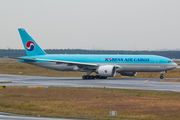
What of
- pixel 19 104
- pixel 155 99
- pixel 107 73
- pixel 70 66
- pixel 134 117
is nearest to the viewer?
pixel 134 117

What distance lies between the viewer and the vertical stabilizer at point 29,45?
55.9 meters

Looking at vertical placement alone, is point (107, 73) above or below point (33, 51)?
below

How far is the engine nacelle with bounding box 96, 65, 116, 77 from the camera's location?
161 feet

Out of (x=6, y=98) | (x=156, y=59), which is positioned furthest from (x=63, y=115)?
(x=156, y=59)

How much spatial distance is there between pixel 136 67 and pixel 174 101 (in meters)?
27.1

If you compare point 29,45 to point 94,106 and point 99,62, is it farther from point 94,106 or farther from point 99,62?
point 94,106

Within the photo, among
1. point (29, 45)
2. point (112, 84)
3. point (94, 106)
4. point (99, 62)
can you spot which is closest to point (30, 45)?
point (29, 45)

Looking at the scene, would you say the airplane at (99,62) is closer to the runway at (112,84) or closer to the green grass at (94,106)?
the runway at (112,84)

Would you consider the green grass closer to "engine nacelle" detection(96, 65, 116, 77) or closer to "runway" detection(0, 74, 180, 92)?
"runway" detection(0, 74, 180, 92)

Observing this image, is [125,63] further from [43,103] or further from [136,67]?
[43,103]

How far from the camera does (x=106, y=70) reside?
49094 millimetres

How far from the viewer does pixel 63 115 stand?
18047 mm

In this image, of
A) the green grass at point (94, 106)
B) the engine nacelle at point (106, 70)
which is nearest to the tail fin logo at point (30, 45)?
the engine nacelle at point (106, 70)

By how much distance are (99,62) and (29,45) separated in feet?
45.8
